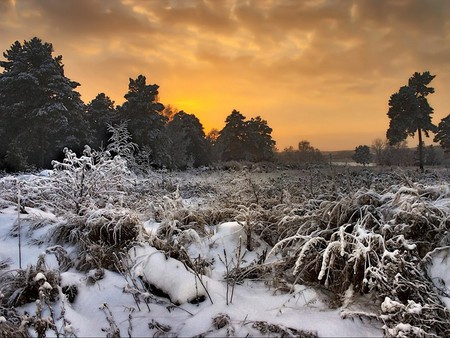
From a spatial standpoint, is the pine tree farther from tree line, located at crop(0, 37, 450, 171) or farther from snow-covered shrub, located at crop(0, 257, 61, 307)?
snow-covered shrub, located at crop(0, 257, 61, 307)

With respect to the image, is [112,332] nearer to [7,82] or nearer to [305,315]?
[305,315]

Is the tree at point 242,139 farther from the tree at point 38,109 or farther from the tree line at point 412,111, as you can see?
the tree at point 38,109

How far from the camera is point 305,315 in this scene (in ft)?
8.41

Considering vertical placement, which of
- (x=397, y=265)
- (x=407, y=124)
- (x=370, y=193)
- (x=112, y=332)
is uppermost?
(x=407, y=124)

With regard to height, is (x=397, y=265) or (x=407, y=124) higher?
(x=407, y=124)

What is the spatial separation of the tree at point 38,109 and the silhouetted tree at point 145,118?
14.3ft

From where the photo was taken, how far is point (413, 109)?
2900cm

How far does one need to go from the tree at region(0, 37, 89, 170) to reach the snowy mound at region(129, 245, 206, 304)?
2076cm

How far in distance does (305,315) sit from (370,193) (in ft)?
5.97

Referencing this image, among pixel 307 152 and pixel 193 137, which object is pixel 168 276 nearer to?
pixel 193 137

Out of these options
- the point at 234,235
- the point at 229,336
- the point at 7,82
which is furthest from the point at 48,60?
the point at 229,336

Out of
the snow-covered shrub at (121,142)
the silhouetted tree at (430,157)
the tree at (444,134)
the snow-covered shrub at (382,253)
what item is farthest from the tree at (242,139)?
the snow-covered shrub at (382,253)

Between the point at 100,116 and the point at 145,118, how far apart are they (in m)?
4.36

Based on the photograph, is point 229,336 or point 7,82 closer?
point 229,336
